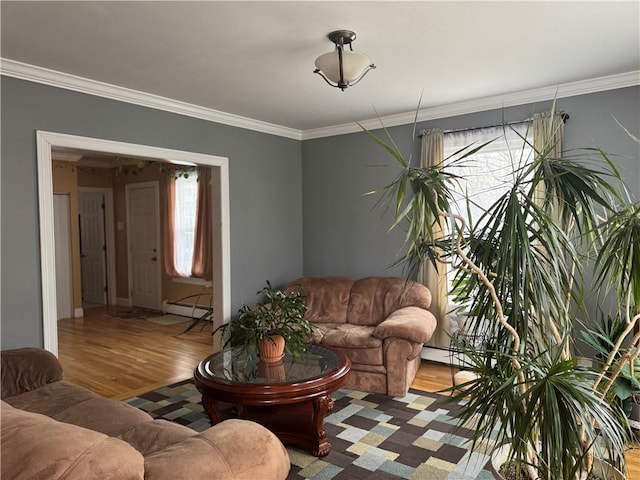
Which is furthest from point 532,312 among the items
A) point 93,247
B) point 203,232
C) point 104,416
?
point 93,247

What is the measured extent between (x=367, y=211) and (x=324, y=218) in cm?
61

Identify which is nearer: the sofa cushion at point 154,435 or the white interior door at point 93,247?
the sofa cushion at point 154,435

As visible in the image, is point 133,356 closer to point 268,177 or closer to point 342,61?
point 268,177

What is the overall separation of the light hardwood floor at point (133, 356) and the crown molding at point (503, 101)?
2.44 meters

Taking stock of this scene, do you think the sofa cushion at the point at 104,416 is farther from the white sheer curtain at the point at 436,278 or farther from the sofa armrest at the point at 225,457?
the white sheer curtain at the point at 436,278

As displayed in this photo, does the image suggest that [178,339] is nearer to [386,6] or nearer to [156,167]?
[156,167]

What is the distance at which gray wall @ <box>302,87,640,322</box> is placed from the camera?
4.24 m

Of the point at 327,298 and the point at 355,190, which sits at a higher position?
the point at 355,190

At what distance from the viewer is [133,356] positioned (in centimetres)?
502

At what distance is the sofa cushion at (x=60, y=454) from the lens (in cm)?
110

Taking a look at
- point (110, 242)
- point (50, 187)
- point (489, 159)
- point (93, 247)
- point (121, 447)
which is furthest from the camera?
point (93, 247)

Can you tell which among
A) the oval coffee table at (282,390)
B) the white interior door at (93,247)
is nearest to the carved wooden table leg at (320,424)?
the oval coffee table at (282,390)

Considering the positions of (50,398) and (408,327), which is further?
(408,327)

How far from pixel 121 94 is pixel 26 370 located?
2191 mm
